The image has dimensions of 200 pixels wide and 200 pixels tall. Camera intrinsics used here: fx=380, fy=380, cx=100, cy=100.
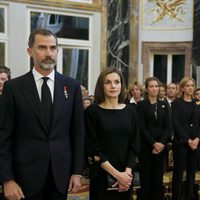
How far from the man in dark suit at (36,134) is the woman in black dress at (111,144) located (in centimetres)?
51

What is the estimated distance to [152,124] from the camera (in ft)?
14.4

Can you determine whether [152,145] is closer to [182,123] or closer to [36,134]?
[182,123]

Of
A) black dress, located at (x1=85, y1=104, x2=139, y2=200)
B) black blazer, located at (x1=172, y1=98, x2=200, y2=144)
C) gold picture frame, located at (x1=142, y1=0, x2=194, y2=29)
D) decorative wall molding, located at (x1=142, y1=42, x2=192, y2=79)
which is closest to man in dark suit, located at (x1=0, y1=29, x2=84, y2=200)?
black dress, located at (x1=85, y1=104, x2=139, y2=200)

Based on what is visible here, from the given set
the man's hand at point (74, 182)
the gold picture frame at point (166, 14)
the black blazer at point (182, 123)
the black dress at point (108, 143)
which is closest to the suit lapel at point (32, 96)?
the man's hand at point (74, 182)

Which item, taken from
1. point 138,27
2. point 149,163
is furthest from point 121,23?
point 149,163

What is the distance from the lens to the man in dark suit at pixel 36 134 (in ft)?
8.02

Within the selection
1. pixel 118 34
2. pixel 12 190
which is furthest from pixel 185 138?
pixel 118 34

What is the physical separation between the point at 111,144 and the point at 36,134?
77 centimetres

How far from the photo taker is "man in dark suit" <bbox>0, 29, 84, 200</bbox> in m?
2.45

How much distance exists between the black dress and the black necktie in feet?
1.96

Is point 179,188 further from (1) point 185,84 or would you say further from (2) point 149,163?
(1) point 185,84

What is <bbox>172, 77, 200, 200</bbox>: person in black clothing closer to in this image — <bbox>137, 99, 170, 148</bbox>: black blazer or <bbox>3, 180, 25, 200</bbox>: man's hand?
<bbox>137, 99, 170, 148</bbox>: black blazer

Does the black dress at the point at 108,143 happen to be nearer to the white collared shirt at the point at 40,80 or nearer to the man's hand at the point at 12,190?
the white collared shirt at the point at 40,80

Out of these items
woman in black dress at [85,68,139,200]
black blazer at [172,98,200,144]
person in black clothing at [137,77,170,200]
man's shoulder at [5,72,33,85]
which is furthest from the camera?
black blazer at [172,98,200,144]
